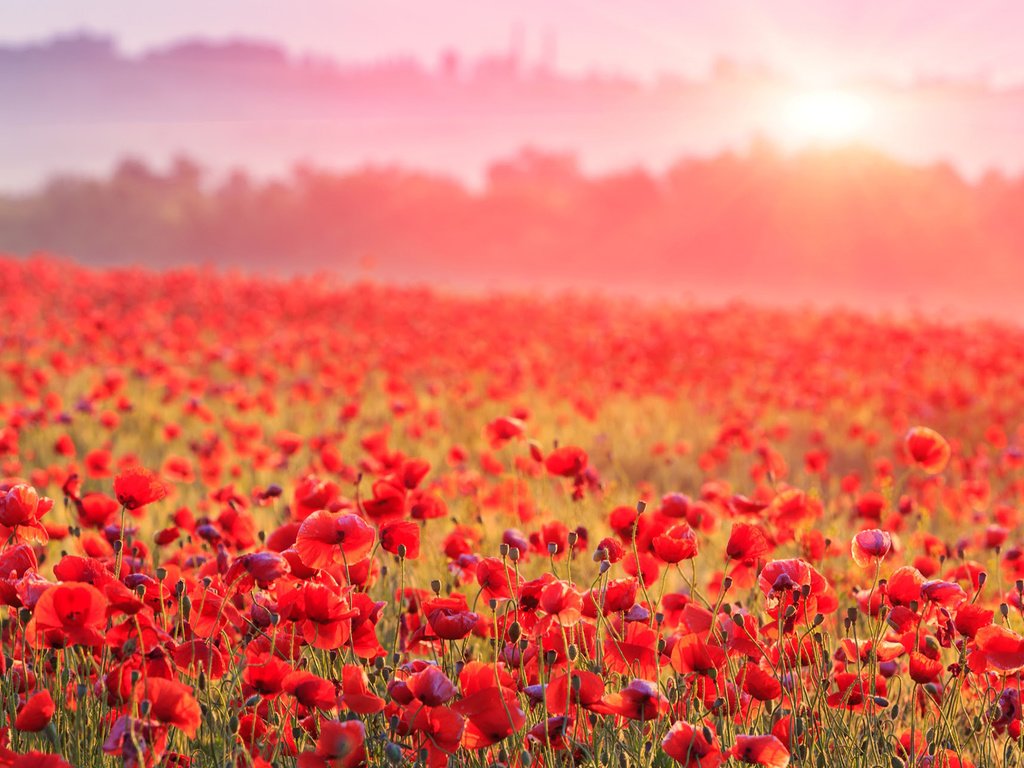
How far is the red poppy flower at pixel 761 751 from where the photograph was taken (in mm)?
1925

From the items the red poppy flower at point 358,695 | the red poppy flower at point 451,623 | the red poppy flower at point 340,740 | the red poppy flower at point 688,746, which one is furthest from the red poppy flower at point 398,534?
the red poppy flower at point 688,746

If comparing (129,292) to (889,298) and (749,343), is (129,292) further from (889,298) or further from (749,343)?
(889,298)

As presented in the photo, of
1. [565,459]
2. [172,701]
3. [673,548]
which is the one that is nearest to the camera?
[172,701]

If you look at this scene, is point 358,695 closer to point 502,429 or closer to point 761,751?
point 761,751

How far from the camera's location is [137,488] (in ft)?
7.89

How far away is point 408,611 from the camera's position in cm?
Answer: 310

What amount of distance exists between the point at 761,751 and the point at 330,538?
100cm

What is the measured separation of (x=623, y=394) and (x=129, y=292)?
24.6 ft

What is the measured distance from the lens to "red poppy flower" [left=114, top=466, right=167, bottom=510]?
94.3 inches

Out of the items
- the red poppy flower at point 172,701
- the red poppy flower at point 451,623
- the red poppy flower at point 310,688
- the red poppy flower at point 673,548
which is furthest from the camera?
the red poppy flower at point 673,548

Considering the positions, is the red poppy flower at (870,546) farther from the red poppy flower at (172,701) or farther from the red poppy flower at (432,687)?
the red poppy flower at (172,701)

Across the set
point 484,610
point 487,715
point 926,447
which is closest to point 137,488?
point 487,715

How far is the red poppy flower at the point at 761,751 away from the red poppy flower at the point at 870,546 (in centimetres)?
62

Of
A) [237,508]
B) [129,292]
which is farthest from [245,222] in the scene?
[237,508]
